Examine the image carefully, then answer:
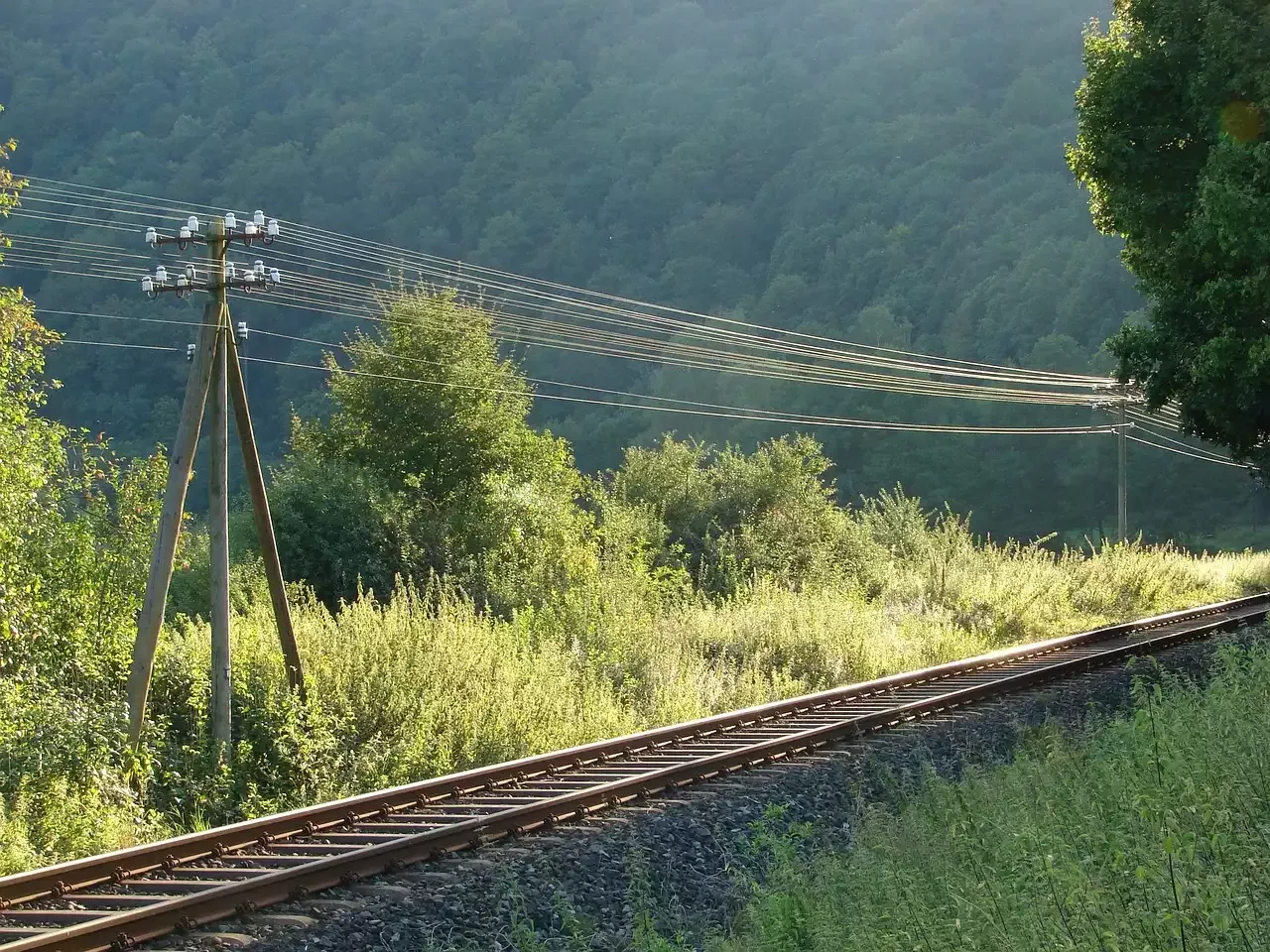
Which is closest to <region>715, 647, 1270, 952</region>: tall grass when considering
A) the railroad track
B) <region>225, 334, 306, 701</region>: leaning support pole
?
the railroad track

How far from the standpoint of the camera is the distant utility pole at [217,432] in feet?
48.3

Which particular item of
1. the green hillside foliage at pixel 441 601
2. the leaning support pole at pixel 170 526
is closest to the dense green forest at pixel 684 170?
the green hillside foliage at pixel 441 601

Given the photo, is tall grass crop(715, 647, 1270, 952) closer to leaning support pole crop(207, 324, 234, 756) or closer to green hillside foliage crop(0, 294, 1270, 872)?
green hillside foliage crop(0, 294, 1270, 872)

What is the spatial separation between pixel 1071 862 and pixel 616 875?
3.66 m

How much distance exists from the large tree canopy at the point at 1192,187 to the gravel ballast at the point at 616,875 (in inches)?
315

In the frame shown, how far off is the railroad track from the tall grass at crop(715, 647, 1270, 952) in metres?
2.36

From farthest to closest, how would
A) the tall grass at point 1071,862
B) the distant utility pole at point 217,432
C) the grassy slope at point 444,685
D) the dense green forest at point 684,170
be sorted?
1. the dense green forest at point 684,170
2. the distant utility pole at point 217,432
3. the grassy slope at point 444,685
4. the tall grass at point 1071,862

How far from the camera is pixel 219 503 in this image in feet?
52.0

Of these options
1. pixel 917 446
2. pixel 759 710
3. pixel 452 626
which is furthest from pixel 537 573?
pixel 917 446

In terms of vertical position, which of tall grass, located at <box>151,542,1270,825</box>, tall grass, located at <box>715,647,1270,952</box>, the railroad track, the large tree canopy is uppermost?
the large tree canopy

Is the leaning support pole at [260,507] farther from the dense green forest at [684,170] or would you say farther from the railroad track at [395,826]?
the dense green forest at [684,170]

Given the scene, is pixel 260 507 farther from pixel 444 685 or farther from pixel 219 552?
pixel 444 685

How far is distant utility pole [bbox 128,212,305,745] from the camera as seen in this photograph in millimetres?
14719

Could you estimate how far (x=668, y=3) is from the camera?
94.3m
